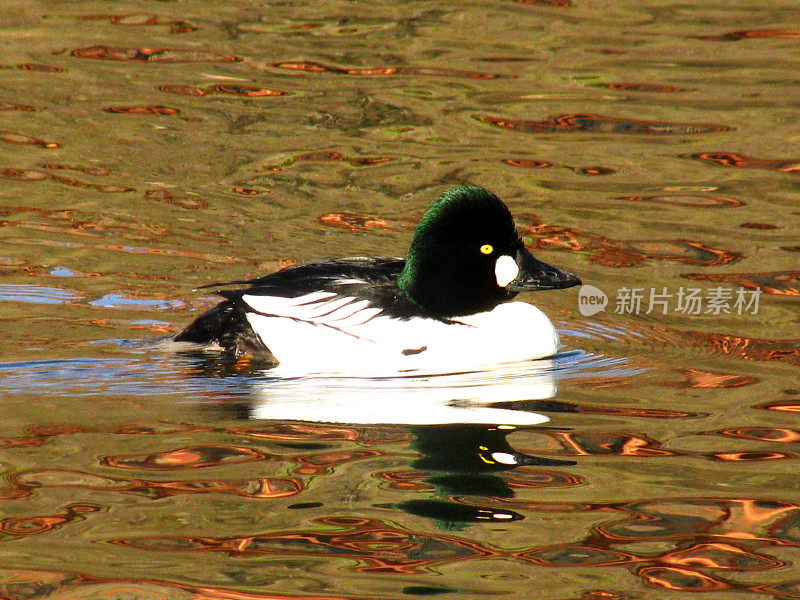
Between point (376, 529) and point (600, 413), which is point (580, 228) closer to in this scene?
point (600, 413)

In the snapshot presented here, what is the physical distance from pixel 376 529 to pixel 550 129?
7.14 metres

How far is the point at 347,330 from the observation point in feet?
22.0

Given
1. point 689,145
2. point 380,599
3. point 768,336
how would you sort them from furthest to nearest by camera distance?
point 689,145 < point 768,336 < point 380,599

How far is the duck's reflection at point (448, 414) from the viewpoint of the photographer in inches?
189

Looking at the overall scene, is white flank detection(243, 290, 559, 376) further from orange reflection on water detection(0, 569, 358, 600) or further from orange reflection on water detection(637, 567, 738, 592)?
orange reflection on water detection(0, 569, 358, 600)

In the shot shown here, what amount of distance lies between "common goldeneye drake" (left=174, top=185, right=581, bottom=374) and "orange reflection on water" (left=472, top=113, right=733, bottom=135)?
4.44m

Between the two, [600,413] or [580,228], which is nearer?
[600,413]

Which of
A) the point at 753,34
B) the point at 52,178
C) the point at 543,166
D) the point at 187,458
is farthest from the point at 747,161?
the point at 187,458

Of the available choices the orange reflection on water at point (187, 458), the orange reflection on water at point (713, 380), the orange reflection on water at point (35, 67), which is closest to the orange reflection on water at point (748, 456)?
the orange reflection on water at point (713, 380)

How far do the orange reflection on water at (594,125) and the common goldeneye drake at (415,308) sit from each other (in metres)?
4.44

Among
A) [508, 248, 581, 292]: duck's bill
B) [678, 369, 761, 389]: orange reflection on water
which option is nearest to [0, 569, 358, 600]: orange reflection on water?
[678, 369, 761, 389]: orange reflection on water

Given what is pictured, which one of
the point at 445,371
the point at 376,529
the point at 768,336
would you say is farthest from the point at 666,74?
the point at 376,529

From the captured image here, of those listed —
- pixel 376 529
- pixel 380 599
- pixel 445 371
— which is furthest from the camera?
pixel 445 371

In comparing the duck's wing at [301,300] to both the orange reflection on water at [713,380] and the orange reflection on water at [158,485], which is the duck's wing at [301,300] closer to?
the orange reflection on water at [713,380]
